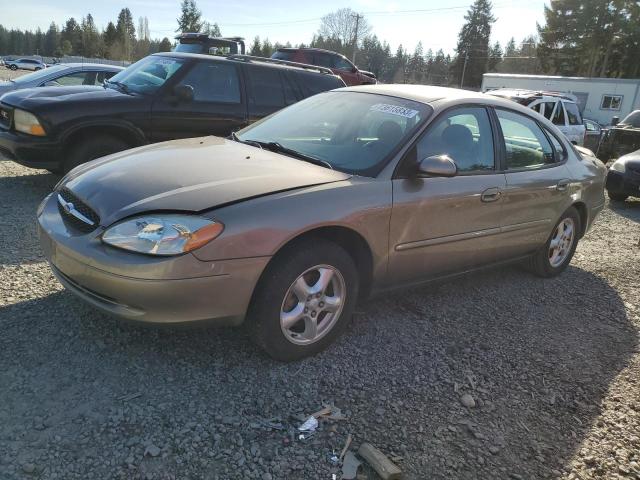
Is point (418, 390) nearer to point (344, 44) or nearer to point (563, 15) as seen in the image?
point (563, 15)

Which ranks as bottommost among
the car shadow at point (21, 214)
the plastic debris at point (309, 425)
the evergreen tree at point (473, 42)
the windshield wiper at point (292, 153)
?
the plastic debris at point (309, 425)

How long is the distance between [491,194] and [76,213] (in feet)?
9.21

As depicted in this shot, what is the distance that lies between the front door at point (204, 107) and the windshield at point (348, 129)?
7.47ft

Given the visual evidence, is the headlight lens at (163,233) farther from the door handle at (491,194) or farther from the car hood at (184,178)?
the door handle at (491,194)

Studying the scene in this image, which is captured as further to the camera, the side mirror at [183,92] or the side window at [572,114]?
the side window at [572,114]

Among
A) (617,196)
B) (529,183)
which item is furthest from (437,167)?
(617,196)

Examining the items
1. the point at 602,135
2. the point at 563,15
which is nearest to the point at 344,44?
the point at 563,15

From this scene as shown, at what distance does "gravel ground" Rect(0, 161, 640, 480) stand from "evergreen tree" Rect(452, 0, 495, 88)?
6920 centimetres

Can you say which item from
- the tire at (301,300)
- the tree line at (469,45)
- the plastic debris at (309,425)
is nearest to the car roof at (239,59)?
the tire at (301,300)

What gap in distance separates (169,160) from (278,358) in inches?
54.8

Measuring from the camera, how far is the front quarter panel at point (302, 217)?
2.62 m

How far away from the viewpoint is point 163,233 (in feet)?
8.46

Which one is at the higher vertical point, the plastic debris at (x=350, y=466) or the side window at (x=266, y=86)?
the side window at (x=266, y=86)

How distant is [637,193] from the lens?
358 inches
